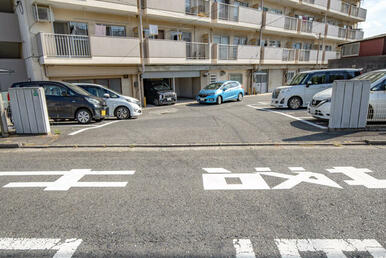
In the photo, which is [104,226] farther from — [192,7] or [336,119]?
[192,7]

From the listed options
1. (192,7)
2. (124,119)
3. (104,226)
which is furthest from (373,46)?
(104,226)

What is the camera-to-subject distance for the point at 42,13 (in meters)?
11.7

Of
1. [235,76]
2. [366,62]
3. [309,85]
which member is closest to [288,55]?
[235,76]

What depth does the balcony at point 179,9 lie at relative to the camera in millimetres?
14458

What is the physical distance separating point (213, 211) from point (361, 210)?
6.47 feet

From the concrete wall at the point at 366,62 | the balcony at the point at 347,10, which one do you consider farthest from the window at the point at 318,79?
the balcony at the point at 347,10

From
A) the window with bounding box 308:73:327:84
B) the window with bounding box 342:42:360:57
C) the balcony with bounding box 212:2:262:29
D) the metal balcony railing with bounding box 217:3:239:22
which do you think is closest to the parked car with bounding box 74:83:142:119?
the window with bounding box 308:73:327:84

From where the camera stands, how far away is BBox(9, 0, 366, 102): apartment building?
40.3 ft

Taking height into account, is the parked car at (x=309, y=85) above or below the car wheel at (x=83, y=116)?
above

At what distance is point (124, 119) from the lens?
36.2 feet

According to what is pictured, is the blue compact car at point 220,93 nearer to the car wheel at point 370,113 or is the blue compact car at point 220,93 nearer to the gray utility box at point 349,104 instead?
the gray utility box at point 349,104

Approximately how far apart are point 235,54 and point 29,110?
15.7 m

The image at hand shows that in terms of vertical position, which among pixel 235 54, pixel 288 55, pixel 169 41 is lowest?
pixel 235 54

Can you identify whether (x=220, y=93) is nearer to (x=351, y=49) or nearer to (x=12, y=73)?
(x=12, y=73)
